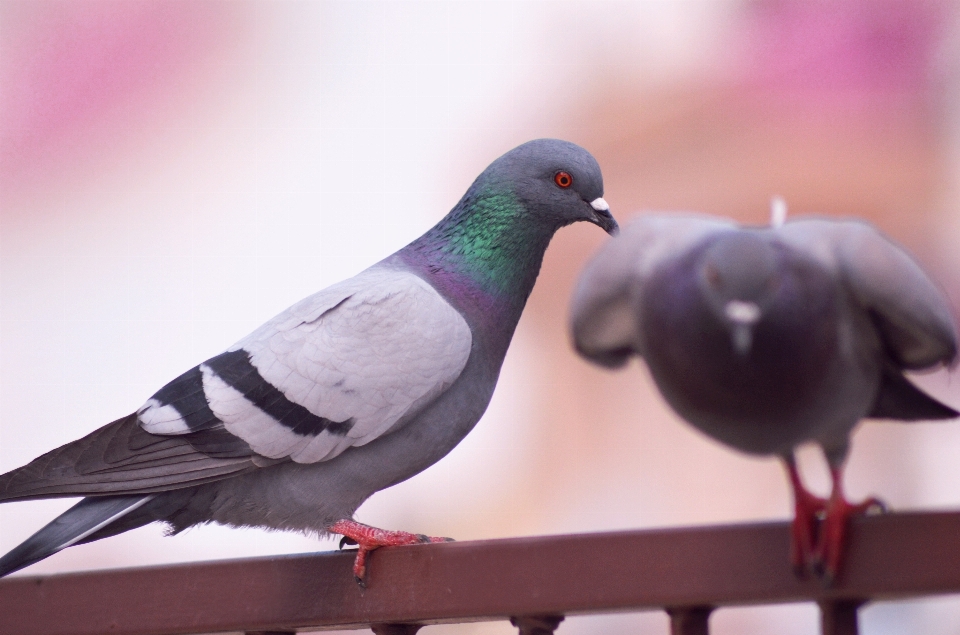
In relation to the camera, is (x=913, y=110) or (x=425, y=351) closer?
(x=425, y=351)

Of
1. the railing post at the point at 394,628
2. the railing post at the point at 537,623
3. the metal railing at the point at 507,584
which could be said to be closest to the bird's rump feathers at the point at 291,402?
the metal railing at the point at 507,584

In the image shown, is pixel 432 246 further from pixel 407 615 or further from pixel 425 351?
pixel 407 615

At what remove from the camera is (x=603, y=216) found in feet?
7.40

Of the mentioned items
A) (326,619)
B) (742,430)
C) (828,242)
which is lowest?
(326,619)

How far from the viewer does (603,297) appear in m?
1.22

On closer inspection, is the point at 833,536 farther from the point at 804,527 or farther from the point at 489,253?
the point at 489,253

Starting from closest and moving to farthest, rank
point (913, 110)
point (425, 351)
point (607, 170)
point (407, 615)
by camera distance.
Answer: point (407, 615) → point (425, 351) → point (913, 110) → point (607, 170)

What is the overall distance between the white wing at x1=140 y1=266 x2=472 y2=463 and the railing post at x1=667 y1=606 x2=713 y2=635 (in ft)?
2.85

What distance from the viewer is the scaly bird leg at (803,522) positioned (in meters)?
1.03

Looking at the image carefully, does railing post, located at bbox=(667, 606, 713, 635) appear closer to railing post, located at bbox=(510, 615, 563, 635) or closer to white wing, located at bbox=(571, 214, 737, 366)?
railing post, located at bbox=(510, 615, 563, 635)

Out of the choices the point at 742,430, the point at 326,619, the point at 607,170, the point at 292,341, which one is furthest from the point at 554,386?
the point at 742,430

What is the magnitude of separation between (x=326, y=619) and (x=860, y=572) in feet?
2.56

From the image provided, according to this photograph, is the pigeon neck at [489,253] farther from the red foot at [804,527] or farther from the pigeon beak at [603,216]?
the red foot at [804,527]

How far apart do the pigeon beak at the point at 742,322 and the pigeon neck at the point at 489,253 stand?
44.6 inches
